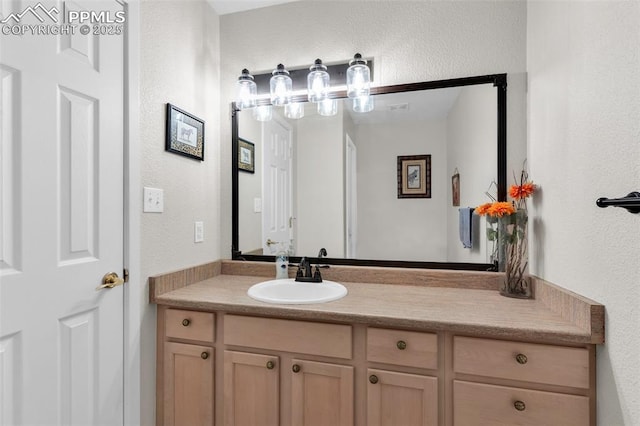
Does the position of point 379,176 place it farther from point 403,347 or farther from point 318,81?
point 403,347

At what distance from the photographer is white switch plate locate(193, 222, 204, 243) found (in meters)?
1.79

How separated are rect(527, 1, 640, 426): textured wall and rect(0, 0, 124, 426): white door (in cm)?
172

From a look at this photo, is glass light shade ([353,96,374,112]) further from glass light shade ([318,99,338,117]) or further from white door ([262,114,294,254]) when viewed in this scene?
white door ([262,114,294,254])

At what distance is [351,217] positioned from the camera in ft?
6.04

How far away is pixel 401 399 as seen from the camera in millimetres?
1207

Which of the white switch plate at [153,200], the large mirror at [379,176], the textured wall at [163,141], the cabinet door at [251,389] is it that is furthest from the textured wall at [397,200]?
the white switch plate at [153,200]

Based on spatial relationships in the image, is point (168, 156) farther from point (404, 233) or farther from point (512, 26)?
point (512, 26)

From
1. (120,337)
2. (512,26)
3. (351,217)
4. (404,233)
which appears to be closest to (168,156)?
(120,337)

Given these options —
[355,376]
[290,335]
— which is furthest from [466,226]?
[290,335]

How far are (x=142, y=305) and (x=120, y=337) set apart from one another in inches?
5.9

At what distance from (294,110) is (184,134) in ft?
2.09


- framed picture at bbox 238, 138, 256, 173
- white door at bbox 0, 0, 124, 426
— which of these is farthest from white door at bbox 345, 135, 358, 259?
white door at bbox 0, 0, 124, 426

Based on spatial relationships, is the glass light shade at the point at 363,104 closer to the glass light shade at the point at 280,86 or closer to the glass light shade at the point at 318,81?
the glass light shade at the point at 318,81

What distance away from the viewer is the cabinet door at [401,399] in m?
1.17
